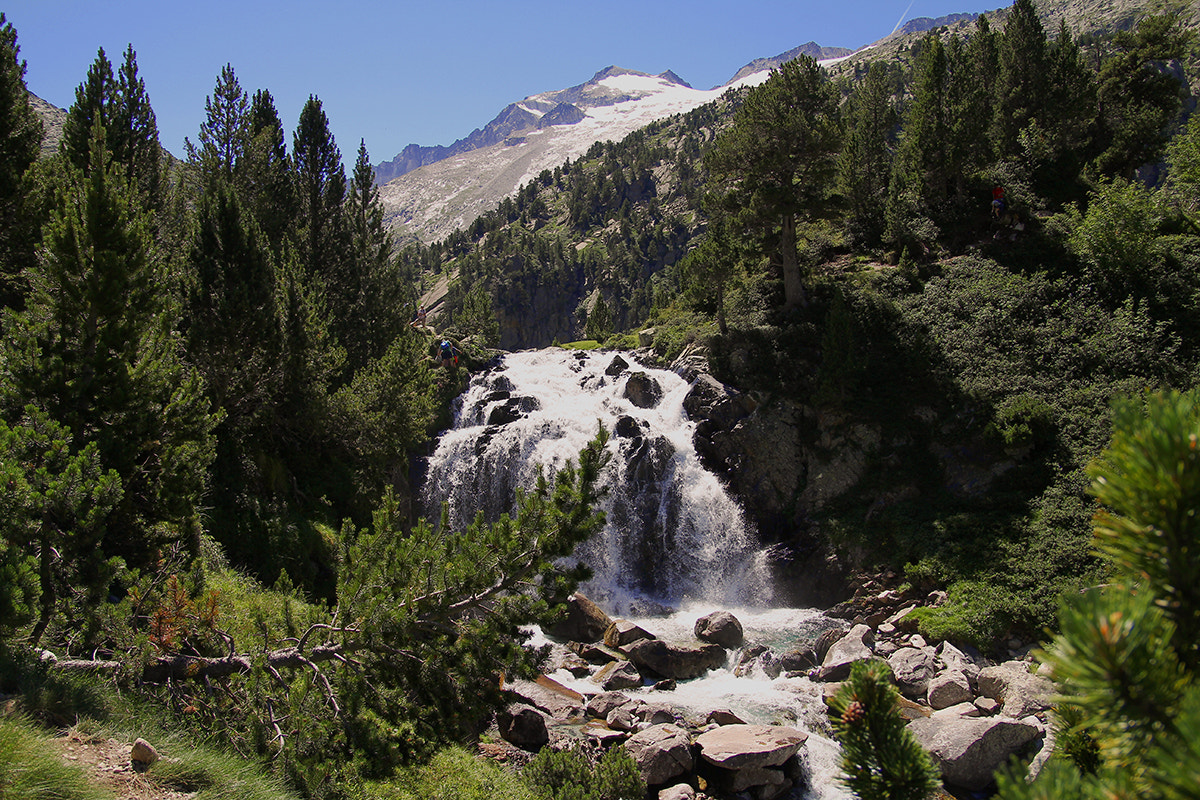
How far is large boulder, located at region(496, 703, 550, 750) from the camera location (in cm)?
1070

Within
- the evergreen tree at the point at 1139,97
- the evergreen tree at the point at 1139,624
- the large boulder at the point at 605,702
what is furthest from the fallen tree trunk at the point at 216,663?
the evergreen tree at the point at 1139,97

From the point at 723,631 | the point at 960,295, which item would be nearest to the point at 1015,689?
the point at 723,631

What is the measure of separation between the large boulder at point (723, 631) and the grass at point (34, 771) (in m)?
14.2

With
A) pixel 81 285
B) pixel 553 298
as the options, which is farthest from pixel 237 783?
pixel 553 298

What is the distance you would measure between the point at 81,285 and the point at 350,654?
6504 millimetres

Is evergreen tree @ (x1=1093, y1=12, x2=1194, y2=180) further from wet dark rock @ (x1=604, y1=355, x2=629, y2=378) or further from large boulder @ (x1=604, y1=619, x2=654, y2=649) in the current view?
large boulder @ (x1=604, y1=619, x2=654, y2=649)

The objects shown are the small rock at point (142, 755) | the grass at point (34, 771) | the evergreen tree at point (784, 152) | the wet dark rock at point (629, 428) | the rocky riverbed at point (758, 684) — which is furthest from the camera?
the wet dark rock at point (629, 428)

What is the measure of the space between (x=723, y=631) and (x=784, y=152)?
742 inches

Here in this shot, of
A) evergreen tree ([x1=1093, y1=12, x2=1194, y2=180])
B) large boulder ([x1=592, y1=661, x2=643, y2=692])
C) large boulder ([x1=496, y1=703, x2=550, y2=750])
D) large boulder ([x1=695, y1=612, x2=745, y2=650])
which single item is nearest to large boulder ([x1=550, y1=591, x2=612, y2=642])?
large boulder ([x1=592, y1=661, x2=643, y2=692])

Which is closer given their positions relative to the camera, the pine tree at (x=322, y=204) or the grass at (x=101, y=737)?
the grass at (x=101, y=737)

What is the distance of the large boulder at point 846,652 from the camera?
13.7 m

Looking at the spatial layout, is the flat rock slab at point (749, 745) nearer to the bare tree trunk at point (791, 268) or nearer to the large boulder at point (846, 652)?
the large boulder at point (846, 652)

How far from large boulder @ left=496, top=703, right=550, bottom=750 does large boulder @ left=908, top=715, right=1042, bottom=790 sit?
6.38 metres

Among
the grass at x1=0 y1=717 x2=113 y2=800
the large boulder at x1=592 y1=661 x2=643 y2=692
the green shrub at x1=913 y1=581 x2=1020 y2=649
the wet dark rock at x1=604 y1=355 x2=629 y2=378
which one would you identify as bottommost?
the large boulder at x1=592 y1=661 x2=643 y2=692
